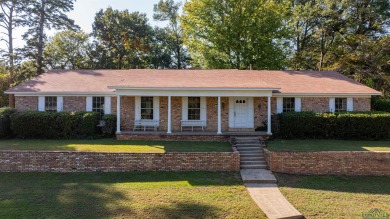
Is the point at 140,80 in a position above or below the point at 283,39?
below

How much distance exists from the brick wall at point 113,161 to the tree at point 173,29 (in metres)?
30.0

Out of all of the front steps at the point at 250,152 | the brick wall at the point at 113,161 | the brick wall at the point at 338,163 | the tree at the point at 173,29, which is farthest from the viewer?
the tree at the point at 173,29

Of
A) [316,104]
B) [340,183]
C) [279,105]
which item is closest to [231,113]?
[279,105]

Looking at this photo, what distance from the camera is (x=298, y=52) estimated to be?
33.4m

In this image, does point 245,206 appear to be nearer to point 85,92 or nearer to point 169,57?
point 85,92

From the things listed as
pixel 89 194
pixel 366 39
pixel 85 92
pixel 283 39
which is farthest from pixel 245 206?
pixel 283 39

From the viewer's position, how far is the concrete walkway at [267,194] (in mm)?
7473

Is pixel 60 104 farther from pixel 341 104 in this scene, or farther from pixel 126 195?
pixel 341 104

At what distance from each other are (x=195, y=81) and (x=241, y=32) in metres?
14.9

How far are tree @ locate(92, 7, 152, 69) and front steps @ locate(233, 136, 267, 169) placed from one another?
25073mm

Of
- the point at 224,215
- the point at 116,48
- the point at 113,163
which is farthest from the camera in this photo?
the point at 116,48

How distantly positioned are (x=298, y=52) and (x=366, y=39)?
28.2 ft

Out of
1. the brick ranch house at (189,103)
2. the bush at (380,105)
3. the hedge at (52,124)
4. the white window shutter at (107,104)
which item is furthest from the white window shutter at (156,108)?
the bush at (380,105)

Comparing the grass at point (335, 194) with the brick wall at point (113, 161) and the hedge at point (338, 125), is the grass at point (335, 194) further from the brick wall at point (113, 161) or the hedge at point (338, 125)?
the hedge at point (338, 125)
